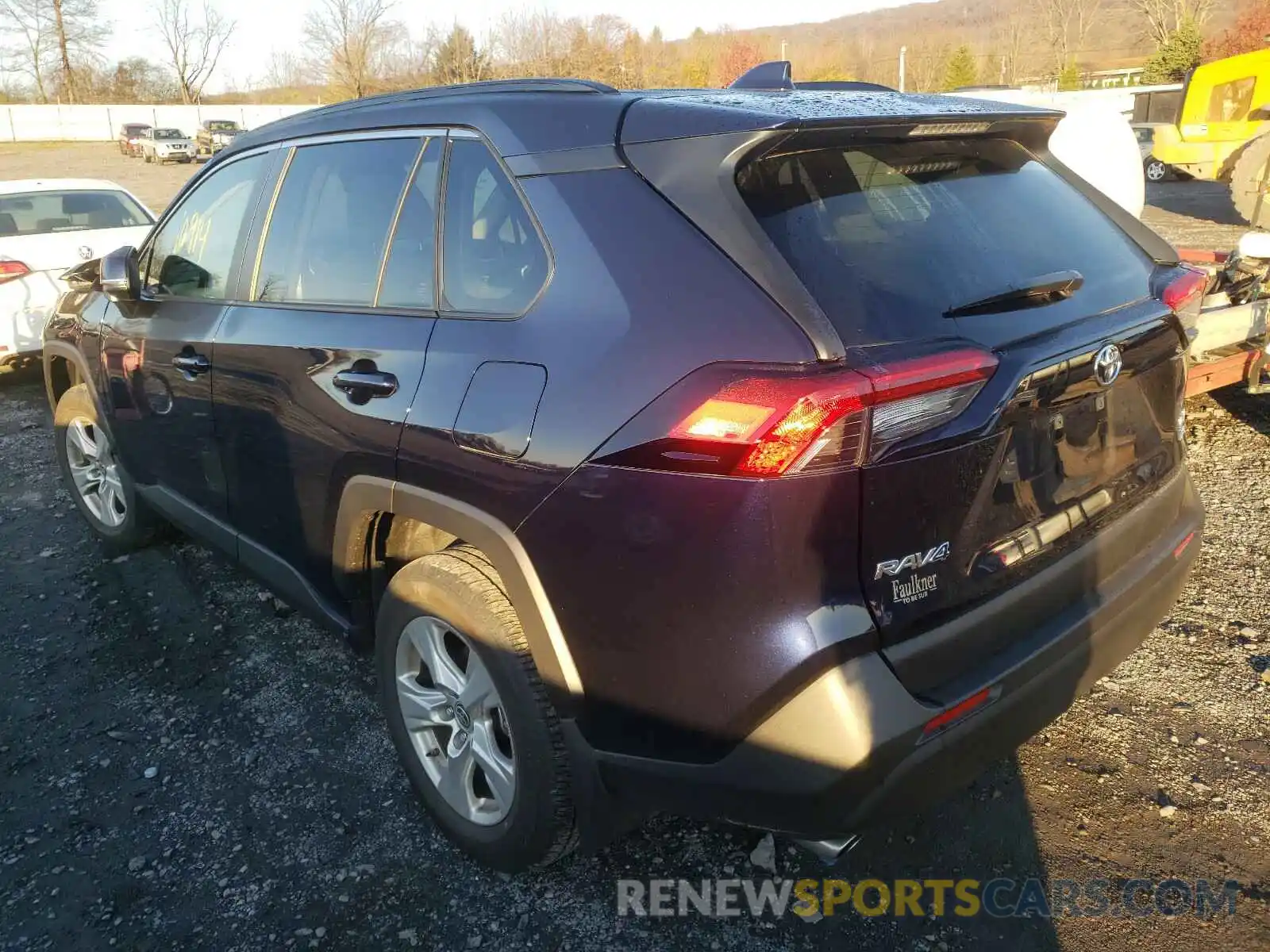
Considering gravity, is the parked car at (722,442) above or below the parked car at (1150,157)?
below

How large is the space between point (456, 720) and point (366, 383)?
0.93 metres

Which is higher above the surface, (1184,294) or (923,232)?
(923,232)

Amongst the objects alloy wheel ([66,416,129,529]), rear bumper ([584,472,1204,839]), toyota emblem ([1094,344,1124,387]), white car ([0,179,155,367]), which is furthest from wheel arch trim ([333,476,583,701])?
white car ([0,179,155,367])

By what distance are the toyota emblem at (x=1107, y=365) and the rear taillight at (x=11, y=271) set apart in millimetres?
7859

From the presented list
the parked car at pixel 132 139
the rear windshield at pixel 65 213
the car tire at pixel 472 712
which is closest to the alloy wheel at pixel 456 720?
the car tire at pixel 472 712

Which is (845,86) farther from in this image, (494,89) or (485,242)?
(485,242)

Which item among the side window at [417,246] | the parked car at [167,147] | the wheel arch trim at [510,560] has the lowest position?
the wheel arch trim at [510,560]

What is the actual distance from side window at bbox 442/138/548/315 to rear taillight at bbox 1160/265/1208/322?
1.61m

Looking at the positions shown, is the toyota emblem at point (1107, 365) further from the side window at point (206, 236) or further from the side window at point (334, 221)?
the side window at point (206, 236)

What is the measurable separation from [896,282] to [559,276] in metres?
0.72

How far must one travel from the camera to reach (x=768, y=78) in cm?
280

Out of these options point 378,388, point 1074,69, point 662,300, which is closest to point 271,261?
point 378,388

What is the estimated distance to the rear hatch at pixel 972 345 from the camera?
1838 millimetres

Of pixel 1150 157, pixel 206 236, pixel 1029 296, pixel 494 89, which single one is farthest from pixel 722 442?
pixel 1150 157
